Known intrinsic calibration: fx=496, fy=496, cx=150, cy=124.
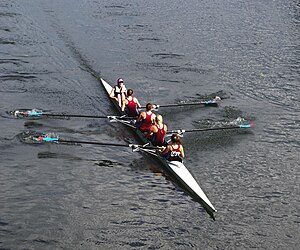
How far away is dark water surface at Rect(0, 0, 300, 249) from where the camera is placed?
752 inches

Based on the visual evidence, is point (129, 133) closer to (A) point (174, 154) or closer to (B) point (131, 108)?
(B) point (131, 108)

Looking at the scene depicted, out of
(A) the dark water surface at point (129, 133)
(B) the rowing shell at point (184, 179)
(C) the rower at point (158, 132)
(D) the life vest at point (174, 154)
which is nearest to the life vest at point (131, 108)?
(A) the dark water surface at point (129, 133)

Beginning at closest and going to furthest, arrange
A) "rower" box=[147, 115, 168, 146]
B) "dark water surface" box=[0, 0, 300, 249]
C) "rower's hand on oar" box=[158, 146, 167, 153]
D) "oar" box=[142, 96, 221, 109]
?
"dark water surface" box=[0, 0, 300, 249] → "rower's hand on oar" box=[158, 146, 167, 153] → "rower" box=[147, 115, 168, 146] → "oar" box=[142, 96, 221, 109]

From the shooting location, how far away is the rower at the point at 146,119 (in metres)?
24.9

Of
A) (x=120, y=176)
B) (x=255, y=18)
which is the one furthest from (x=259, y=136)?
(x=255, y=18)

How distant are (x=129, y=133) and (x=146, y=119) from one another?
2129mm

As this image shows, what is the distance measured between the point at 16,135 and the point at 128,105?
6.22 m

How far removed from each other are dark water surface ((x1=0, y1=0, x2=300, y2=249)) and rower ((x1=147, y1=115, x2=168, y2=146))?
115cm

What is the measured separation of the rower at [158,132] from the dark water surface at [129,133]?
1.15 meters

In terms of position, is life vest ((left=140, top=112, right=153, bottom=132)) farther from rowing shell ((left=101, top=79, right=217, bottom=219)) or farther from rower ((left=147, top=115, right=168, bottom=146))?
rowing shell ((left=101, top=79, right=217, bottom=219))

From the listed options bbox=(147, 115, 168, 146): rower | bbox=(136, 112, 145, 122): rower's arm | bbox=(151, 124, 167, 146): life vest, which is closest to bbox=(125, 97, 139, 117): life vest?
bbox=(136, 112, 145, 122): rower's arm

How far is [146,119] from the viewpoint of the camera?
987 inches

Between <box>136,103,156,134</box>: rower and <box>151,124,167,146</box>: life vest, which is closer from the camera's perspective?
<box>151,124,167,146</box>: life vest

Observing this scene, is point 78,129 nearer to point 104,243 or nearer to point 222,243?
point 104,243
